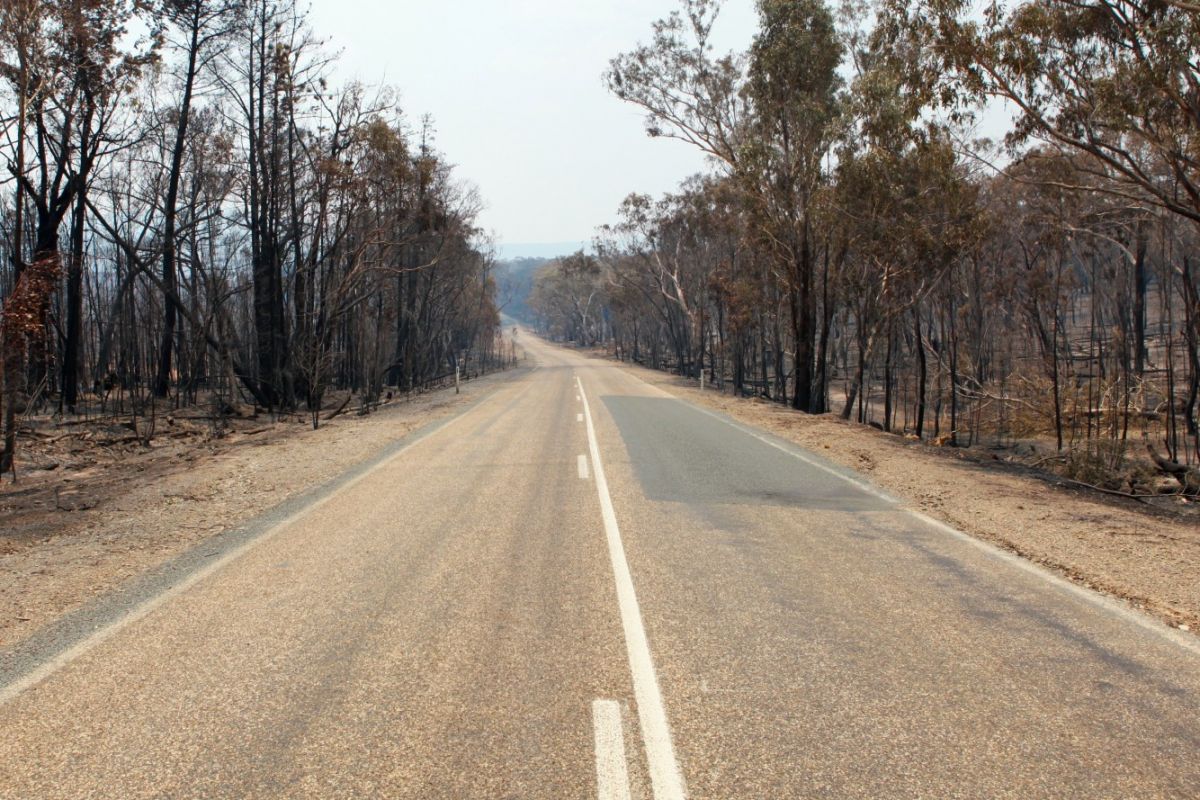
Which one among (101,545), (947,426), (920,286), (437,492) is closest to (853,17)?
(920,286)

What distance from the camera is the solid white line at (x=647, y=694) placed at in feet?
10.7

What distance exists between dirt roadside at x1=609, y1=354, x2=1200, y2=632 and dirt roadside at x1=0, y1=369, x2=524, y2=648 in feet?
24.7

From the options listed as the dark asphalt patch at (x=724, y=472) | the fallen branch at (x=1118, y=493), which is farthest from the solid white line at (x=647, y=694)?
the fallen branch at (x=1118, y=493)

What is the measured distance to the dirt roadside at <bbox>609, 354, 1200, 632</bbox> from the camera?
621 cm

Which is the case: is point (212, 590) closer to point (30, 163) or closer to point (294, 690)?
point (294, 690)

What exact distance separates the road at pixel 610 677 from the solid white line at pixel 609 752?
1 cm

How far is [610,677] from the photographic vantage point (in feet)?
14.0

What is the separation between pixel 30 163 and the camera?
25141mm

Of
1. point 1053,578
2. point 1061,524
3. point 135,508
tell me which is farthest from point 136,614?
point 1061,524

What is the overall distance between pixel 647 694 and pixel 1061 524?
253 inches

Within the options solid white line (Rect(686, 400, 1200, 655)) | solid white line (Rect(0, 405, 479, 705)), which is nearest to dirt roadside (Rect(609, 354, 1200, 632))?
solid white line (Rect(686, 400, 1200, 655))

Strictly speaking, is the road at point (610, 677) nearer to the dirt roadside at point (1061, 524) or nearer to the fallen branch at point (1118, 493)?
the dirt roadside at point (1061, 524)

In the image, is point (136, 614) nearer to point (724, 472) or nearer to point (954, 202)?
point (724, 472)

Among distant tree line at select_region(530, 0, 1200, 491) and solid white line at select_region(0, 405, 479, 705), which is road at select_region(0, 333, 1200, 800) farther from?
distant tree line at select_region(530, 0, 1200, 491)
